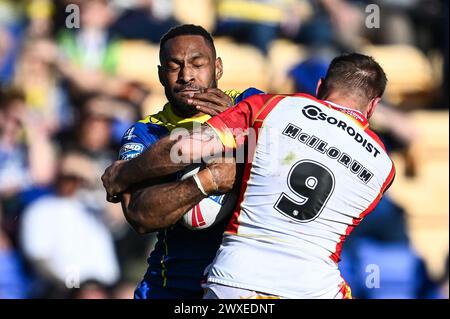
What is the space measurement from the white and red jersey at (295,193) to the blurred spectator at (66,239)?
405cm

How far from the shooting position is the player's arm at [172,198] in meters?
4.80

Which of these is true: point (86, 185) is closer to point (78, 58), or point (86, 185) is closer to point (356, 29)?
point (78, 58)

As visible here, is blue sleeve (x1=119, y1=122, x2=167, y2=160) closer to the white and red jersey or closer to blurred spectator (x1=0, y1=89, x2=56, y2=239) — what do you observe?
the white and red jersey

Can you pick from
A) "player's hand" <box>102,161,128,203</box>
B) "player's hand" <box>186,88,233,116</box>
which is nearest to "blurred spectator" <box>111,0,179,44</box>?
"player's hand" <box>186,88,233,116</box>

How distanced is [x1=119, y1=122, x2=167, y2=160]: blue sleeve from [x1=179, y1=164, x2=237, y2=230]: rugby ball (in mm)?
359

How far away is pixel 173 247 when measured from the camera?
534cm

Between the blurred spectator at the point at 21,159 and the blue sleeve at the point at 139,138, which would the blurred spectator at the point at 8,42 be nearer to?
the blurred spectator at the point at 21,159

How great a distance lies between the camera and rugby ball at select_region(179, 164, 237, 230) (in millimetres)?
4922

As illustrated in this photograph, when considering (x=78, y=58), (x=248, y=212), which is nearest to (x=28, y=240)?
(x=78, y=58)

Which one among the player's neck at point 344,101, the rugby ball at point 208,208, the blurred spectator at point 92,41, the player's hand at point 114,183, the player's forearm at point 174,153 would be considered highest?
the blurred spectator at point 92,41

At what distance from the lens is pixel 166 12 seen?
980cm

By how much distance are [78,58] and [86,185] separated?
1255 mm

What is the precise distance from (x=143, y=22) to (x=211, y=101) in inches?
187

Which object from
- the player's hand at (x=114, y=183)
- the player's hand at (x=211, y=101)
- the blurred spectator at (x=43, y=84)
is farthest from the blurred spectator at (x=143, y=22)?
the player's hand at (x=114, y=183)
